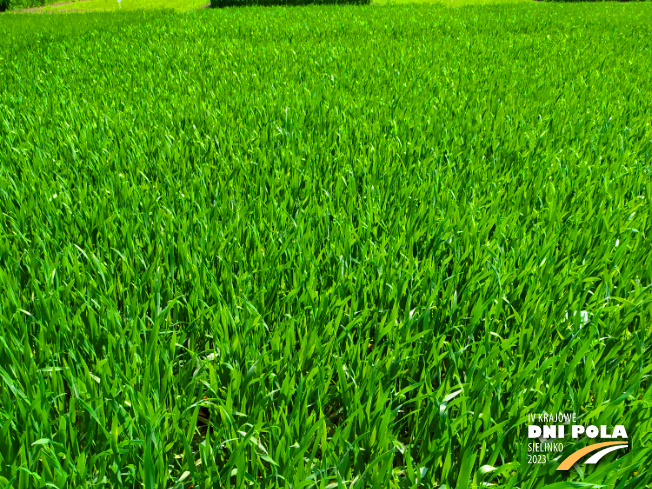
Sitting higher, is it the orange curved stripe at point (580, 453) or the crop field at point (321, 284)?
the crop field at point (321, 284)

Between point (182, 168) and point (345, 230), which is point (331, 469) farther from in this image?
point (182, 168)

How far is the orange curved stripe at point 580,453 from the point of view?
871 millimetres

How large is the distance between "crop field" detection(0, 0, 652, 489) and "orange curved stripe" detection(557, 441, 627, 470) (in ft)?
0.08

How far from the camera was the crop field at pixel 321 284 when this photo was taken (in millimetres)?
898

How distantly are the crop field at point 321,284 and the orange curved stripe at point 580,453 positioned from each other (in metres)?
0.02

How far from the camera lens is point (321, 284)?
1.39 metres

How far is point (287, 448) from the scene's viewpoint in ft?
2.86

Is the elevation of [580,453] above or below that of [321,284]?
below

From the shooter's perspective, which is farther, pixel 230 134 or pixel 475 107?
pixel 475 107

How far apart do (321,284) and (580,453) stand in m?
0.79

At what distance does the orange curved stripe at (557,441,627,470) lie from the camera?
871 mm

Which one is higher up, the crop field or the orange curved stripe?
the crop field

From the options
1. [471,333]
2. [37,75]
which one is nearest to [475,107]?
[471,333]

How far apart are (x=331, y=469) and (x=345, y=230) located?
2.84 ft
